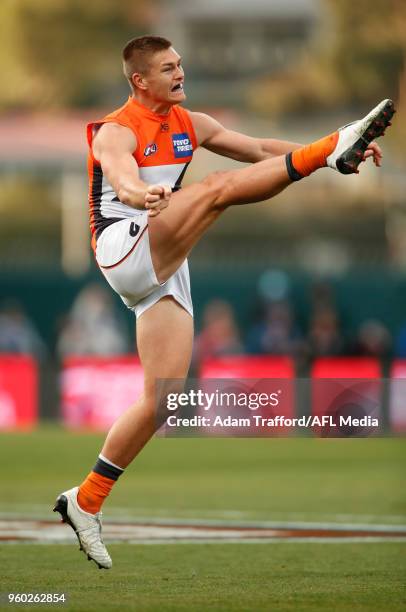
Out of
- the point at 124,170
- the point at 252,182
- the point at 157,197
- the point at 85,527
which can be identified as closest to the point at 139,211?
the point at 124,170

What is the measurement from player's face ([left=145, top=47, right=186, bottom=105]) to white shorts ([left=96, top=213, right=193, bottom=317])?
63 cm

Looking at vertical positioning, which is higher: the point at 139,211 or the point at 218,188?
the point at 218,188

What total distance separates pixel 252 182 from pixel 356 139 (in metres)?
0.53

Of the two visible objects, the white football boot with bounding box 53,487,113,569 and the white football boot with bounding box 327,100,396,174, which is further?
the white football boot with bounding box 53,487,113,569

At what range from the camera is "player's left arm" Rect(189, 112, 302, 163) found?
8.49m

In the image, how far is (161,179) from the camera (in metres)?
8.17

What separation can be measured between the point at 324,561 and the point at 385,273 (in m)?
15.9

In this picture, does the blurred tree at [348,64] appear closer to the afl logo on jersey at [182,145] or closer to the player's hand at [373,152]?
the afl logo on jersey at [182,145]

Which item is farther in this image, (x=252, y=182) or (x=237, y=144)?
(x=237, y=144)

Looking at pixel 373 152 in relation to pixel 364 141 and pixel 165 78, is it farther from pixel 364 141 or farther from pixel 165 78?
pixel 165 78

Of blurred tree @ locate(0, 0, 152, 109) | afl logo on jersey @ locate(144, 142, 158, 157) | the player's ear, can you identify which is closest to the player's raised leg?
afl logo on jersey @ locate(144, 142, 158, 157)

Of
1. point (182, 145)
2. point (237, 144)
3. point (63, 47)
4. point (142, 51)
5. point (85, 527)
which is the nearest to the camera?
point (85, 527)

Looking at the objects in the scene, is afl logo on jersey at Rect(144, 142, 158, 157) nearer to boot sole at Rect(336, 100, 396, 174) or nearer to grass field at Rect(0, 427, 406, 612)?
boot sole at Rect(336, 100, 396, 174)

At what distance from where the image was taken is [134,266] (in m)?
7.92
